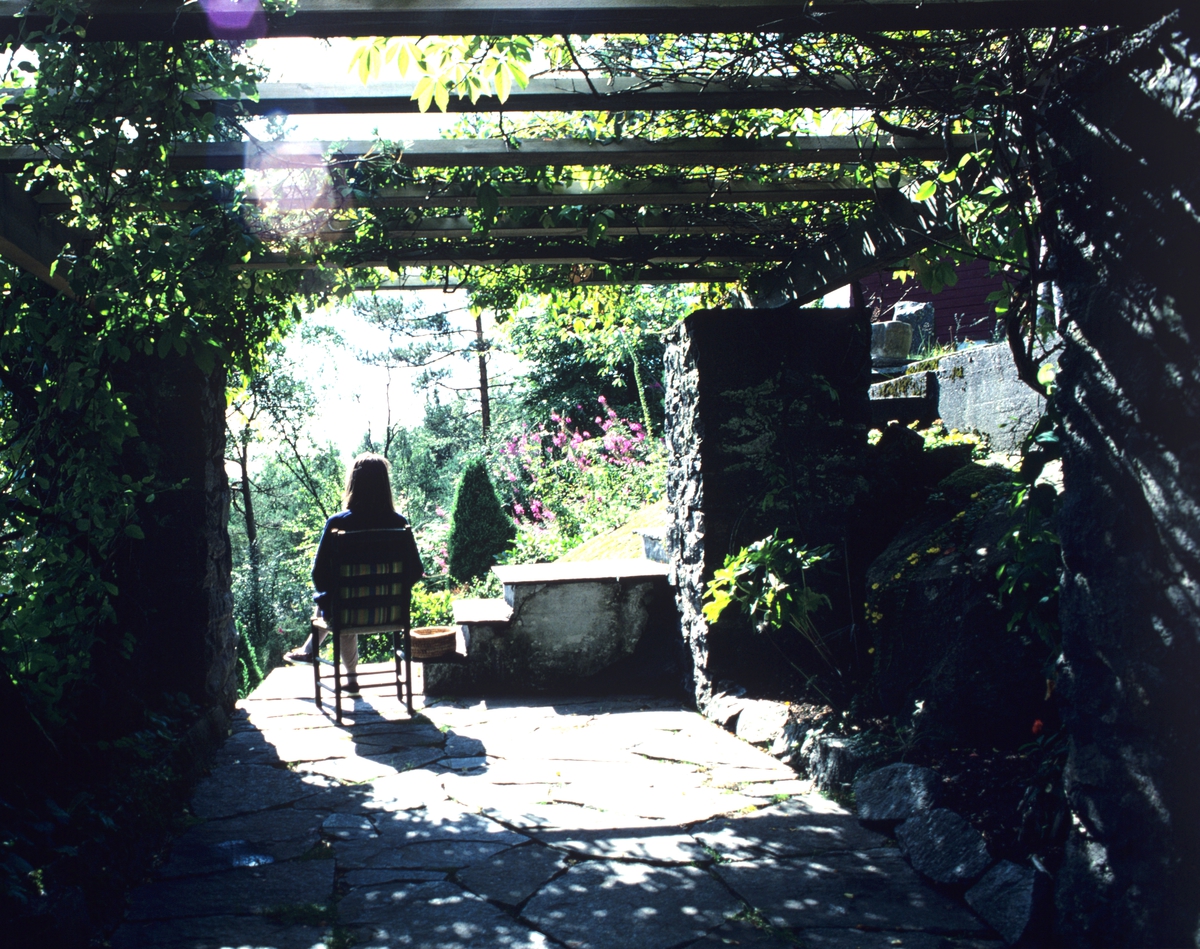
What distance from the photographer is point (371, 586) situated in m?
4.95

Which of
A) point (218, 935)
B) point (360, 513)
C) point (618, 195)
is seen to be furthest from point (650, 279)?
point (218, 935)

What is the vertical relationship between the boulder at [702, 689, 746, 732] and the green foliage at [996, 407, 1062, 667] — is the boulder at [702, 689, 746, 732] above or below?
below

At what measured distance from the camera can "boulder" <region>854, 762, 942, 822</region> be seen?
298cm

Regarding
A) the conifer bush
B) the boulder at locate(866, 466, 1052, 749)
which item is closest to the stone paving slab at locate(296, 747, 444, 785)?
the boulder at locate(866, 466, 1052, 749)

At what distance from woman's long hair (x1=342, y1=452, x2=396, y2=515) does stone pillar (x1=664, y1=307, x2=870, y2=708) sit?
1.84 metres

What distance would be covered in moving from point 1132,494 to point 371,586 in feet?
12.8

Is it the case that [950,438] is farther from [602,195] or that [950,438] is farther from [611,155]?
[611,155]

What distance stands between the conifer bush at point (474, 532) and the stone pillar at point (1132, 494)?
859 cm

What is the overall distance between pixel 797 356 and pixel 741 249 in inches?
29.5

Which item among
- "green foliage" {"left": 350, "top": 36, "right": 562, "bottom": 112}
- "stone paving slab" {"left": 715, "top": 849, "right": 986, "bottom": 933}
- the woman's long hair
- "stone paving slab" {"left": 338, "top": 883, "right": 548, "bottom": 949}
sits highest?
"green foliage" {"left": 350, "top": 36, "right": 562, "bottom": 112}

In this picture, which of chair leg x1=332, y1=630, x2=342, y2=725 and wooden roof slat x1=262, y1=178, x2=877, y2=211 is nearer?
wooden roof slat x1=262, y1=178, x2=877, y2=211

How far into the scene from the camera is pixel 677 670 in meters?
5.50

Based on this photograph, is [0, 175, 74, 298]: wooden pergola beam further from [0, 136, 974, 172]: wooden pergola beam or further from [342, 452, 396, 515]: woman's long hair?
[342, 452, 396, 515]: woman's long hair

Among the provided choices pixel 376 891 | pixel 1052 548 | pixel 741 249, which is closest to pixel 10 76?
pixel 376 891
